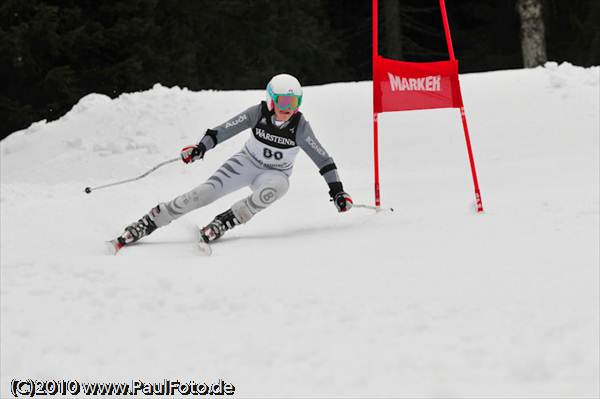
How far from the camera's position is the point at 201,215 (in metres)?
8.12

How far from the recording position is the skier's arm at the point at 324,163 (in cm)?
642

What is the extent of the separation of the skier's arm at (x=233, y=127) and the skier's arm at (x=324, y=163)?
0.39 meters

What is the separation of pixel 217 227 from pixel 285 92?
1.22 meters

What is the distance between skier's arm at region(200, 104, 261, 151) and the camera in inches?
257

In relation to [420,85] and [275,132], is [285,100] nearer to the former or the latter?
[275,132]

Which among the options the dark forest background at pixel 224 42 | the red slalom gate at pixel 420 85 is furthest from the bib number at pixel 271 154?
the dark forest background at pixel 224 42

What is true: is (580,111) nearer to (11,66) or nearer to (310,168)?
(310,168)

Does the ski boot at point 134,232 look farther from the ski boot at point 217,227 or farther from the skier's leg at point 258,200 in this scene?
the skier's leg at point 258,200

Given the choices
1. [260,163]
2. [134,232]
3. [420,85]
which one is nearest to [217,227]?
[134,232]

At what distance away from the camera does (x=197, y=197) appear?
6.29 m

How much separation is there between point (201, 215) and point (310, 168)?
108 inches

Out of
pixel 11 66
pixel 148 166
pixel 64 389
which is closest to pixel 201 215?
pixel 148 166

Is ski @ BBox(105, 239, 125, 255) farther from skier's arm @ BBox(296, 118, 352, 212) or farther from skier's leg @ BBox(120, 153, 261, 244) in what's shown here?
skier's arm @ BBox(296, 118, 352, 212)

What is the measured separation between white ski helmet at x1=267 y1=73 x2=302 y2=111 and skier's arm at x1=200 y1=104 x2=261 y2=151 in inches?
9.7
